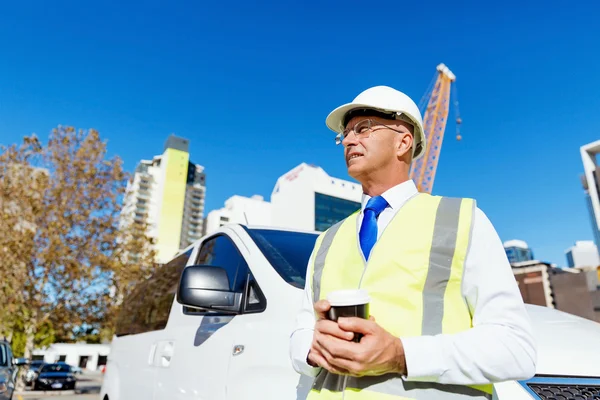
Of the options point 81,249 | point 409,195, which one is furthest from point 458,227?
point 81,249

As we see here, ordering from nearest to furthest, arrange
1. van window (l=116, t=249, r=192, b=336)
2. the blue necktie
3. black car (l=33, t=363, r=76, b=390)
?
the blue necktie → van window (l=116, t=249, r=192, b=336) → black car (l=33, t=363, r=76, b=390)

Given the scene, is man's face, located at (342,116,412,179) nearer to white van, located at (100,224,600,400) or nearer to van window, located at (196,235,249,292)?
white van, located at (100,224,600,400)

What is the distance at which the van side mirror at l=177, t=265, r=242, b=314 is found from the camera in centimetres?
193

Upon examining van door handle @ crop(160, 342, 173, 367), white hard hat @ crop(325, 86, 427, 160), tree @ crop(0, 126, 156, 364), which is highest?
tree @ crop(0, 126, 156, 364)

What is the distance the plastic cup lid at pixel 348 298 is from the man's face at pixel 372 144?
1.81 feet

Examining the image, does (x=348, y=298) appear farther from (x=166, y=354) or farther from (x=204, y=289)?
(x=166, y=354)

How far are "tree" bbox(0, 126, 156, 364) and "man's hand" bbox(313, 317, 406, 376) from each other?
17886 mm

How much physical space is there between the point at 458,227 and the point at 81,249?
18536 millimetres

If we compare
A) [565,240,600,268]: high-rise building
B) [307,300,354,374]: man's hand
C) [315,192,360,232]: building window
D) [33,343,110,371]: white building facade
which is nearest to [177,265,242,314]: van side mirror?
[307,300,354,374]: man's hand

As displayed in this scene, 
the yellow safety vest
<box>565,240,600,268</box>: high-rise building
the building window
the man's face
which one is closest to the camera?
the yellow safety vest

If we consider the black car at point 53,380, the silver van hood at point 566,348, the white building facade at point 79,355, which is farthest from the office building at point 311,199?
the silver van hood at point 566,348

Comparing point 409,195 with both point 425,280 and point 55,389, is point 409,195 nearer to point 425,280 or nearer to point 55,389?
point 425,280

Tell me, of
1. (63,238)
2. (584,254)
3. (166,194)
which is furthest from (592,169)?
(584,254)

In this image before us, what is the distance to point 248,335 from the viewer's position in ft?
6.35
